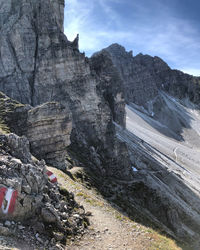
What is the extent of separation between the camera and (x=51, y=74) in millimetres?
53188

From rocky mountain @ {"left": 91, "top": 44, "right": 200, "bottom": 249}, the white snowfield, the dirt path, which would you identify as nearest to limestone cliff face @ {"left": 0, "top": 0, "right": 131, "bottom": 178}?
rocky mountain @ {"left": 91, "top": 44, "right": 200, "bottom": 249}

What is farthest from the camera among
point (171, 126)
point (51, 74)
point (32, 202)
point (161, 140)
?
point (171, 126)

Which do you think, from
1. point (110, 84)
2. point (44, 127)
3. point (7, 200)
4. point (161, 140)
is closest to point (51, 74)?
point (44, 127)

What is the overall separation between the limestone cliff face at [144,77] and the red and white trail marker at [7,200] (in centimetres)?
14687

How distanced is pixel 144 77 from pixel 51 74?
423 ft

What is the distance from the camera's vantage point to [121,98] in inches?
3285

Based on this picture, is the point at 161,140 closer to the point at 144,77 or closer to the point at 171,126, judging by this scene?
the point at 171,126

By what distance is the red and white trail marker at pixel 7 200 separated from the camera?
43.8 feet

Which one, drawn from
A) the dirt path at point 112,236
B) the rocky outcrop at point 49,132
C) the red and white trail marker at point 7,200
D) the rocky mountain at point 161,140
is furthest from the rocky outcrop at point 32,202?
the rocky mountain at point 161,140

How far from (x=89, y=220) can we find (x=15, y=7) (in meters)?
54.3

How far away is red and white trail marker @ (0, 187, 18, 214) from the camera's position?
1334cm

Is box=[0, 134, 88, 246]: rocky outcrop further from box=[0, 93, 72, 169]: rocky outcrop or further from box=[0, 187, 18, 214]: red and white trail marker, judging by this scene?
box=[0, 93, 72, 169]: rocky outcrop

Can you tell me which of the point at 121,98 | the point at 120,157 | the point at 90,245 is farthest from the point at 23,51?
the point at 90,245

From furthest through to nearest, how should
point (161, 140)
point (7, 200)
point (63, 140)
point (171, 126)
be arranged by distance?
point (171, 126)
point (161, 140)
point (63, 140)
point (7, 200)
